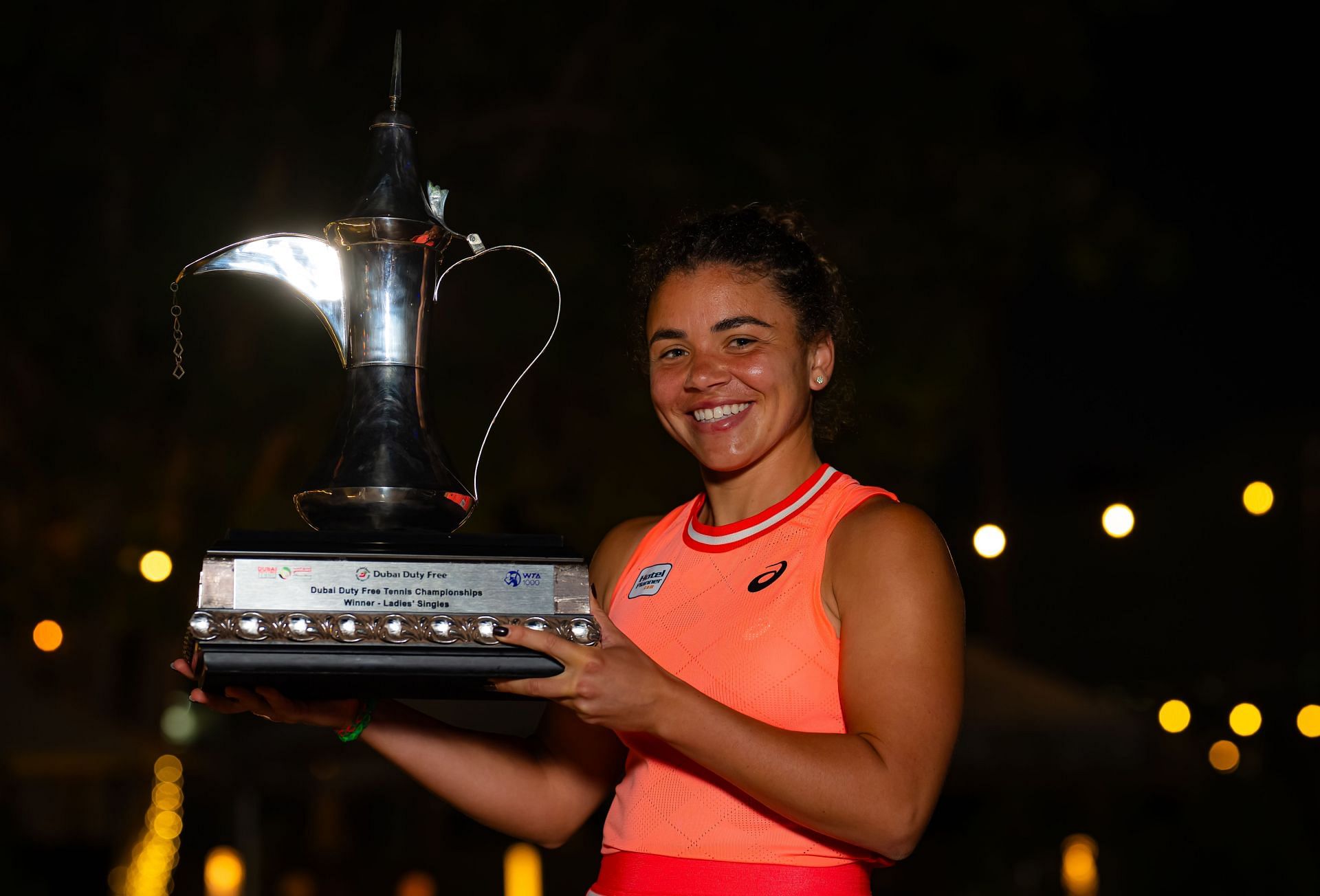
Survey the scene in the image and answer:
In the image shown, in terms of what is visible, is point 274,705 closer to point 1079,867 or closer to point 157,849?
point 1079,867

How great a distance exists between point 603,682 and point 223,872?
7745mm

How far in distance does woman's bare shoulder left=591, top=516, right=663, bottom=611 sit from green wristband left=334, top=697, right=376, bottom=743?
0.44 meters

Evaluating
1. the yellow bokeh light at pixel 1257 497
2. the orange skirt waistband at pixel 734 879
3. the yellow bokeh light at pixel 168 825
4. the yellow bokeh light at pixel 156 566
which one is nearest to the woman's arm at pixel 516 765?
the orange skirt waistband at pixel 734 879

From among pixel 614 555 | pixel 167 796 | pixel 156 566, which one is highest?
pixel 167 796

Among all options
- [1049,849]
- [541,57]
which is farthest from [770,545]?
[1049,849]

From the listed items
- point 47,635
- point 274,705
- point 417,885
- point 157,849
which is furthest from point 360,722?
point 157,849

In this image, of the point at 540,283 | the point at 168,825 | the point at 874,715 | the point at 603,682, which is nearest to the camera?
the point at 603,682

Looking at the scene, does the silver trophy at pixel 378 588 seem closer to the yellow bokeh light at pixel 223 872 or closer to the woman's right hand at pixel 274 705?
the woman's right hand at pixel 274 705

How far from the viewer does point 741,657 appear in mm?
1986

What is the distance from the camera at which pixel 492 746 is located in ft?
7.34

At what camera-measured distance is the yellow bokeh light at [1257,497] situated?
215 inches

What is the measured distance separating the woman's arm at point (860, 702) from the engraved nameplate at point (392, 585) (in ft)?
0.28

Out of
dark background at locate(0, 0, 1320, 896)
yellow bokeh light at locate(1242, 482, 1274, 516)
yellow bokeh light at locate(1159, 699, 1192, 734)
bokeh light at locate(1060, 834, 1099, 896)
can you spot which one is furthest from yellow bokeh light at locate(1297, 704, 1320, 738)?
yellow bokeh light at locate(1242, 482, 1274, 516)

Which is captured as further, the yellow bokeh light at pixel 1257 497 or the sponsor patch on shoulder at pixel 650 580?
the yellow bokeh light at pixel 1257 497
